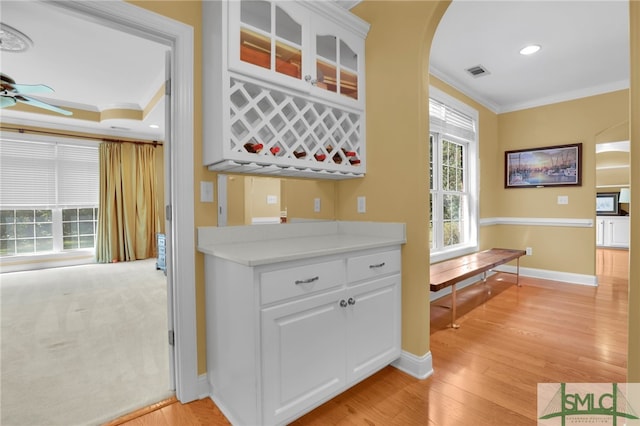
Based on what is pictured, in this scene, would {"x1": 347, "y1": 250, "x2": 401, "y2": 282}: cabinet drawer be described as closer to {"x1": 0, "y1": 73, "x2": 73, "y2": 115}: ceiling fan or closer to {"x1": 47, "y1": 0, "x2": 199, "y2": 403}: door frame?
{"x1": 47, "y1": 0, "x2": 199, "y2": 403}: door frame

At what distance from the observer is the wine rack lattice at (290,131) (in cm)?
163

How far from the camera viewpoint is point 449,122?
3666mm

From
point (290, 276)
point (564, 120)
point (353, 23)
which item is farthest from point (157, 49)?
point (564, 120)

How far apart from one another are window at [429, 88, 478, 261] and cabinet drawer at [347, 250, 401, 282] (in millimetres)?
1720

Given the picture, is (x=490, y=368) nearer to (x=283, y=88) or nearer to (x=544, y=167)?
(x=283, y=88)

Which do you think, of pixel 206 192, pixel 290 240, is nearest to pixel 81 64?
pixel 206 192

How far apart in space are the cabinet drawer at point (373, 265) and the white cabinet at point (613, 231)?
845 centimetres

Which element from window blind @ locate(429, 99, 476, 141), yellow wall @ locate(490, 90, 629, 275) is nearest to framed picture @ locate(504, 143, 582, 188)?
yellow wall @ locate(490, 90, 629, 275)

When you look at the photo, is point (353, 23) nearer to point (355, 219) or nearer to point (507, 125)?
point (355, 219)

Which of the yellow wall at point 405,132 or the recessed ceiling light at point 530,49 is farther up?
the recessed ceiling light at point 530,49

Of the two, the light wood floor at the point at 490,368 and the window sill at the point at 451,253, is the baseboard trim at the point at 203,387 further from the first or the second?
the window sill at the point at 451,253

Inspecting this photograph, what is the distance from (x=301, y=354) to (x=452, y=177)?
332 centimetres

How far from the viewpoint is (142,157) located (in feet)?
19.7

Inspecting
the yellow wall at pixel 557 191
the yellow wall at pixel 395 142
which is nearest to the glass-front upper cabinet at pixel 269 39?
the yellow wall at pixel 395 142
